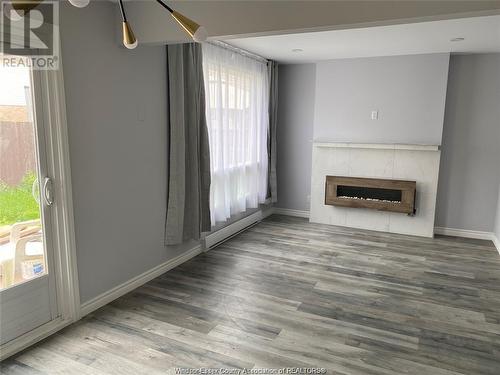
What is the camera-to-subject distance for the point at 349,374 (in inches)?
87.3

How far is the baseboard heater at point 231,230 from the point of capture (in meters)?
4.46

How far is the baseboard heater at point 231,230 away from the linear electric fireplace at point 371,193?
1.08m

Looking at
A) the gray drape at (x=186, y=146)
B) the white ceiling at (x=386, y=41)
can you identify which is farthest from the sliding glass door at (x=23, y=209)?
the white ceiling at (x=386, y=41)

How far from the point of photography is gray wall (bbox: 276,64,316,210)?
18.9 ft

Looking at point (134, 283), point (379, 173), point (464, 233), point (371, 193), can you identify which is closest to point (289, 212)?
point (371, 193)

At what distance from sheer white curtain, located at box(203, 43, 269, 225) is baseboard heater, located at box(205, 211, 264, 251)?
20 cm

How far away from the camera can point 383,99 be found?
514 cm

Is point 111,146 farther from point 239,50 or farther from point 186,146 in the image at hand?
point 239,50

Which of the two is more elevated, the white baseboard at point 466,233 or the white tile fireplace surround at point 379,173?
the white tile fireplace surround at point 379,173

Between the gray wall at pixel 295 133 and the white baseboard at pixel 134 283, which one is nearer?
the white baseboard at pixel 134 283

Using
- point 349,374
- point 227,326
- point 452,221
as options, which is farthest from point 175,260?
point 452,221

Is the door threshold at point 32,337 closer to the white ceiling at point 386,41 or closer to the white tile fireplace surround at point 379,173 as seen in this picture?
the white ceiling at point 386,41

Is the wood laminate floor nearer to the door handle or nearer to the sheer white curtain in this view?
the sheer white curtain

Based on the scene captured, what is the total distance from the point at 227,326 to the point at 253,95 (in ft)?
10.8
